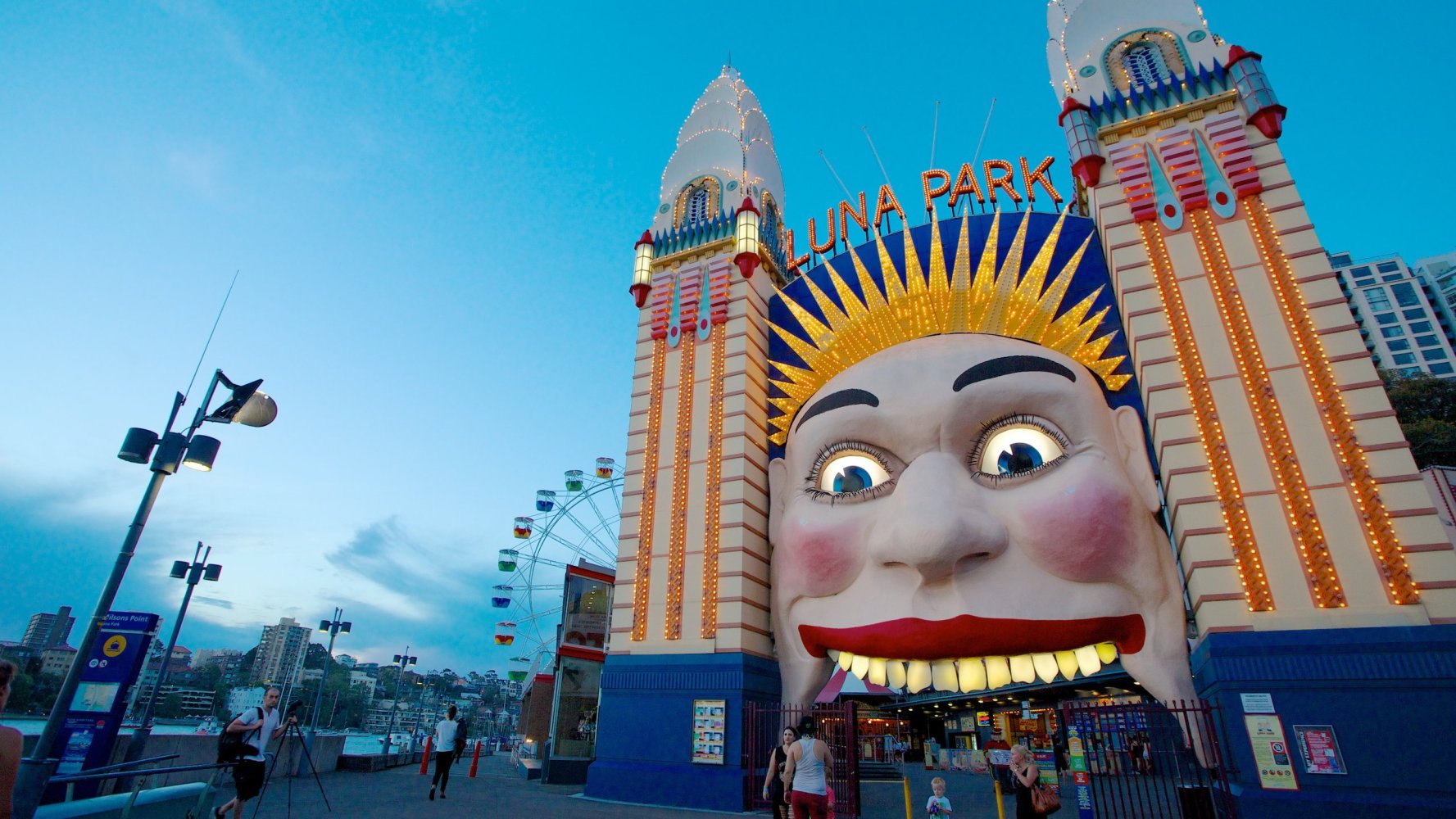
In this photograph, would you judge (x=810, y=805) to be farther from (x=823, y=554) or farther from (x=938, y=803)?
(x=823, y=554)

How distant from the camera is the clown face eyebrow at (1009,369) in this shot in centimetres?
1112

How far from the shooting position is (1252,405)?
1040 cm

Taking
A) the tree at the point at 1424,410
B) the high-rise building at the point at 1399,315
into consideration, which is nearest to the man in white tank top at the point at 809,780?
the tree at the point at 1424,410

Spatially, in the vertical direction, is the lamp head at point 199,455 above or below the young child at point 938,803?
above

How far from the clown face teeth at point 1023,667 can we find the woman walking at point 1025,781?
3.48 metres

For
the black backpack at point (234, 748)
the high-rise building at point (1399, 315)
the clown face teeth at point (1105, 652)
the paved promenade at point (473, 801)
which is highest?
the high-rise building at point (1399, 315)

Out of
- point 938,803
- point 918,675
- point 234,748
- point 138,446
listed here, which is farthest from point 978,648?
point 138,446

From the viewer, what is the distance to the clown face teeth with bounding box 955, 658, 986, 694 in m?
11.3

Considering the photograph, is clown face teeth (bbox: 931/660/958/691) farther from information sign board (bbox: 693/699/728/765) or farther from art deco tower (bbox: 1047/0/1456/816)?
information sign board (bbox: 693/699/728/765)

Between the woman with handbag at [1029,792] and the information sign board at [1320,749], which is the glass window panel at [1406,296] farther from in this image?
the woman with handbag at [1029,792]

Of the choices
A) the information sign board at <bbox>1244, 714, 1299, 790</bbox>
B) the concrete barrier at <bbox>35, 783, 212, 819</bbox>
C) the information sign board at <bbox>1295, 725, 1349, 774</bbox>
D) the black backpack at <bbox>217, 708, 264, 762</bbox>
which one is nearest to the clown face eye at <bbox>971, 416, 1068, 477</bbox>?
the information sign board at <bbox>1244, 714, 1299, 790</bbox>

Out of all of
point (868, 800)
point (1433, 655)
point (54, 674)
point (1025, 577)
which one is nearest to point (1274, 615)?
point (1433, 655)

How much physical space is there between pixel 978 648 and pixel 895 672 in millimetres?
1566

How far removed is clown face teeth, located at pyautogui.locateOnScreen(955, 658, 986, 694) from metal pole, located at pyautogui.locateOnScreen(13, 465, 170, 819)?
34.6ft
